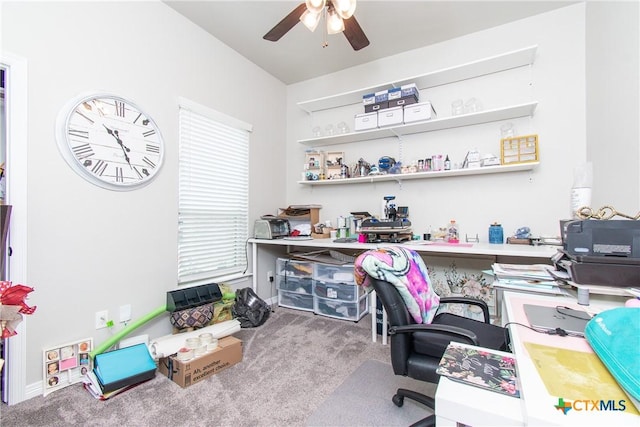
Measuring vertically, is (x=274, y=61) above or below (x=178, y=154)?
above

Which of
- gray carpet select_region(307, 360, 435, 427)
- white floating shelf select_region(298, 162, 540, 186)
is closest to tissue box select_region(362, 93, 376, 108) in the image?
white floating shelf select_region(298, 162, 540, 186)

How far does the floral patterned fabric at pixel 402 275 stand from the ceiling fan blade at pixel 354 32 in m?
1.48

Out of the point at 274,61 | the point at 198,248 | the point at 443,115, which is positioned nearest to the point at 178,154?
the point at 198,248

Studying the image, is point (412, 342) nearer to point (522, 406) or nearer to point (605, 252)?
point (522, 406)

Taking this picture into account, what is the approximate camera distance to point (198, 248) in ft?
8.72

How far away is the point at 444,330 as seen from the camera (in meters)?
1.18

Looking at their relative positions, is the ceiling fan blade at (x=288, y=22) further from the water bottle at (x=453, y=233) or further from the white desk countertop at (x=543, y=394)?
the water bottle at (x=453, y=233)

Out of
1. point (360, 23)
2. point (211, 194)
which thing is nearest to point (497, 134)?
point (360, 23)

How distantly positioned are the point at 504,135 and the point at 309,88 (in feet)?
7.38

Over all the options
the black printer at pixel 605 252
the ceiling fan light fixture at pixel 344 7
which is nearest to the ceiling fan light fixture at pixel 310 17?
the ceiling fan light fixture at pixel 344 7

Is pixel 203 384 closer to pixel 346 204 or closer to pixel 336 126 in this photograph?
pixel 346 204

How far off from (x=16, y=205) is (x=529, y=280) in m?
2.76

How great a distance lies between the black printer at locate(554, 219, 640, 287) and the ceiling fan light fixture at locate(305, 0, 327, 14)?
68.2 inches

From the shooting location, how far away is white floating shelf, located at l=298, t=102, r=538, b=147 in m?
2.42
